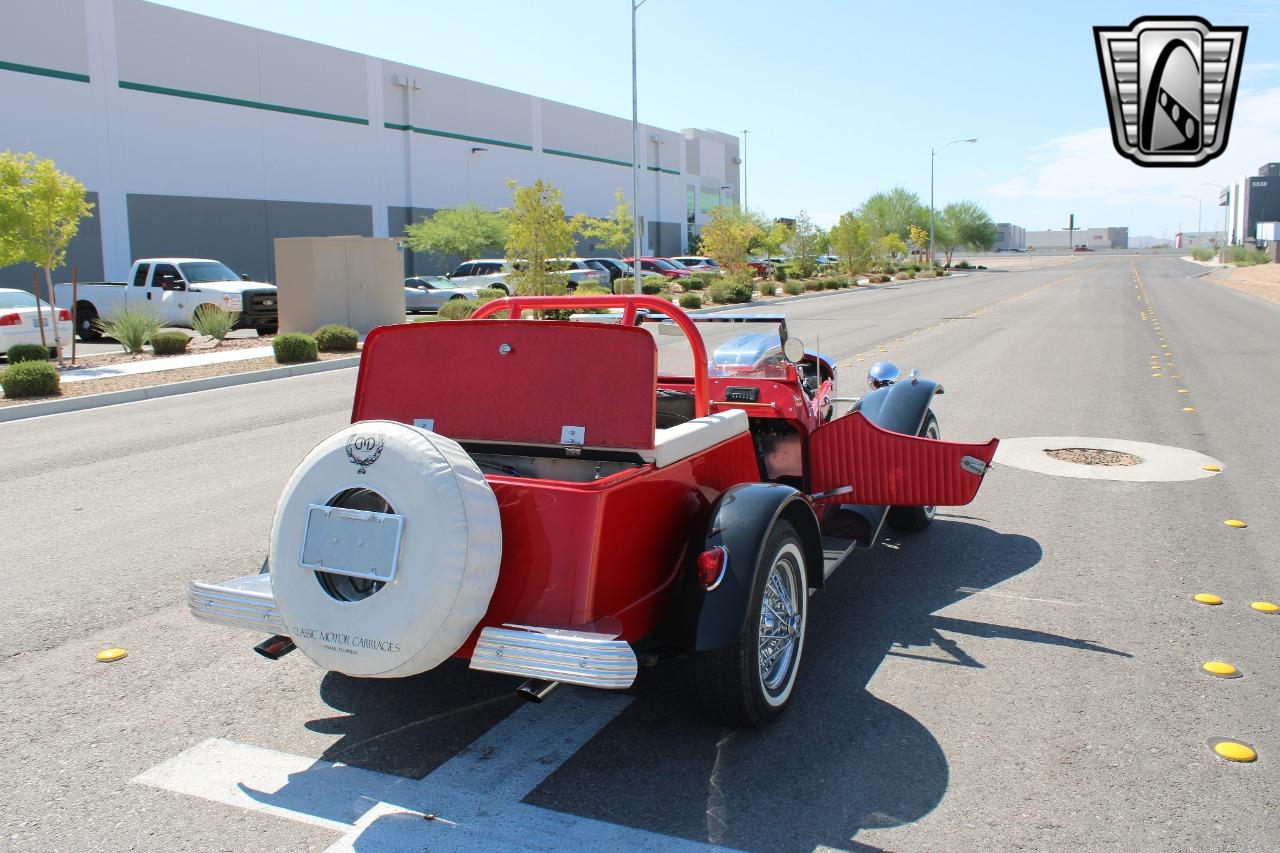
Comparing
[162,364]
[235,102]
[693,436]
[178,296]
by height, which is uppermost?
[235,102]

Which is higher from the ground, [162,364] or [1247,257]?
[1247,257]

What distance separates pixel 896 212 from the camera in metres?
95.8

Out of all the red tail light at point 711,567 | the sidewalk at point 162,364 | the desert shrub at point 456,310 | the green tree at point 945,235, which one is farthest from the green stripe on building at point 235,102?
the green tree at point 945,235

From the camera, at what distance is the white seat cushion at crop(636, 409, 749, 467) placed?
3799 mm

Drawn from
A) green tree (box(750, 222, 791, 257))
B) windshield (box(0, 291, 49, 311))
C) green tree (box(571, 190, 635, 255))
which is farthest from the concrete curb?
green tree (box(750, 222, 791, 257))

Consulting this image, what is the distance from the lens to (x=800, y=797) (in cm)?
337

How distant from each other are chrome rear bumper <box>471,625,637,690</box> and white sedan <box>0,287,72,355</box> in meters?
17.0

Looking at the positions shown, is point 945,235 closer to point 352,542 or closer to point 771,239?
point 771,239

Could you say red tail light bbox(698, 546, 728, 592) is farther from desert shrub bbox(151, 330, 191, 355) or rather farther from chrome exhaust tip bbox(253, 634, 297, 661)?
desert shrub bbox(151, 330, 191, 355)

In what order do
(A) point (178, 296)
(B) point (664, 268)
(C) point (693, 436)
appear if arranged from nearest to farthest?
(C) point (693, 436), (A) point (178, 296), (B) point (664, 268)

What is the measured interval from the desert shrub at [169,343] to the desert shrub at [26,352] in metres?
2.47

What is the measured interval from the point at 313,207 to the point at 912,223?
222 ft

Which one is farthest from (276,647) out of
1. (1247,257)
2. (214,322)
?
(1247,257)

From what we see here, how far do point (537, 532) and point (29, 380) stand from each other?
41.9ft
